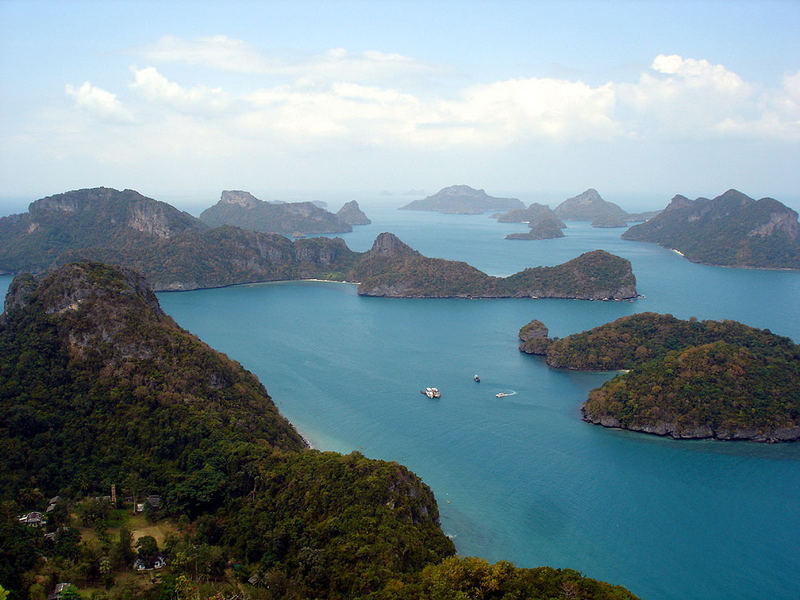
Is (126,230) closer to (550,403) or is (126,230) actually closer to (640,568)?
(550,403)

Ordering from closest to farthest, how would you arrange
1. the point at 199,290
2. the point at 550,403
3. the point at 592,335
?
the point at 550,403 < the point at 592,335 < the point at 199,290

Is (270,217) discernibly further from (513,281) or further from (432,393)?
(432,393)

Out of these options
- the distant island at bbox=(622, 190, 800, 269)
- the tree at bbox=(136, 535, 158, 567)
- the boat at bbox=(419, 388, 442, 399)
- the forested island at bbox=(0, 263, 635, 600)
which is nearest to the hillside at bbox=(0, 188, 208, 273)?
the forested island at bbox=(0, 263, 635, 600)

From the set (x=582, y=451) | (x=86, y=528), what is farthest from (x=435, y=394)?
(x=86, y=528)

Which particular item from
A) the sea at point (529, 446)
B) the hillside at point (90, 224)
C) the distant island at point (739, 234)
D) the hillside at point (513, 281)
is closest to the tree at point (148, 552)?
the sea at point (529, 446)

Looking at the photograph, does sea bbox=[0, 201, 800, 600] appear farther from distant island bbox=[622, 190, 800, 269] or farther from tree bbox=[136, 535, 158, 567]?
distant island bbox=[622, 190, 800, 269]

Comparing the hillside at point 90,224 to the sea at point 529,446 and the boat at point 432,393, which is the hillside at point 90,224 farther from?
the boat at point 432,393

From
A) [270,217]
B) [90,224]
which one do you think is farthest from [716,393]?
[270,217]
